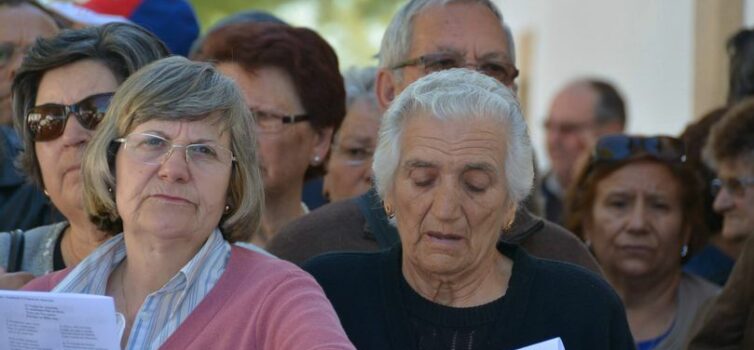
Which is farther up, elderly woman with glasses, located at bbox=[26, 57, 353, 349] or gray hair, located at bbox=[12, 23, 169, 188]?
gray hair, located at bbox=[12, 23, 169, 188]

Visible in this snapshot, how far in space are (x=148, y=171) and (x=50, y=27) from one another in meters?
2.40

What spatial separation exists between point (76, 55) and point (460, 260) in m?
1.46

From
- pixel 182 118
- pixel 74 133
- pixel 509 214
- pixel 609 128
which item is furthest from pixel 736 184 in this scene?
pixel 609 128

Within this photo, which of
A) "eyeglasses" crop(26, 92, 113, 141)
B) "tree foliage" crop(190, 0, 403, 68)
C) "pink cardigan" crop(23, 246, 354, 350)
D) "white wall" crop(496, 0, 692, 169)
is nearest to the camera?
"pink cardigan" crop(23, 246, 354, 350)

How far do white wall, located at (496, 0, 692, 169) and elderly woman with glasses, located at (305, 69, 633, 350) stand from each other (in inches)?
273

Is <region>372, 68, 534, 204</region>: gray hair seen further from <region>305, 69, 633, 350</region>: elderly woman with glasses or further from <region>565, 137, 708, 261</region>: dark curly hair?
<region>565, 137, 708, 261</region>: dark curly hair

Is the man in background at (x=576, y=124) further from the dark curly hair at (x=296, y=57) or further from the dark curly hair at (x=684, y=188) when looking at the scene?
the dark curly hair at (x=296, y=57)

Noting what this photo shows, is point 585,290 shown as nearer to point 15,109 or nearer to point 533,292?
point 533,292

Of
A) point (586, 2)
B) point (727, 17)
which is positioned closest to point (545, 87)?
point (586, 2)

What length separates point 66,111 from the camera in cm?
499

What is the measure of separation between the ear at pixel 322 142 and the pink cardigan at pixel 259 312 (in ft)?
5.92

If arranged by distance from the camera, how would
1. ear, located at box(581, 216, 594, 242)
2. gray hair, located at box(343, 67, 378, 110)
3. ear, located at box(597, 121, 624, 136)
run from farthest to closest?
ear, located at box(597, 121, 624, 136)
gray hair, located at box(343, 67, 378, 110)
ear, located at box(581, 216, 594, 242)

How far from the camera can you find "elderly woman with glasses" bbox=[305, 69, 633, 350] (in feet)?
14.6

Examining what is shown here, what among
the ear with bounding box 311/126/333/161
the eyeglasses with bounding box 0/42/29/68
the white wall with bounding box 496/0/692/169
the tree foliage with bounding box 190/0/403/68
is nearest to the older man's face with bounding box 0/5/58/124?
the eyeglasses with bounding box 0/42/29/68
